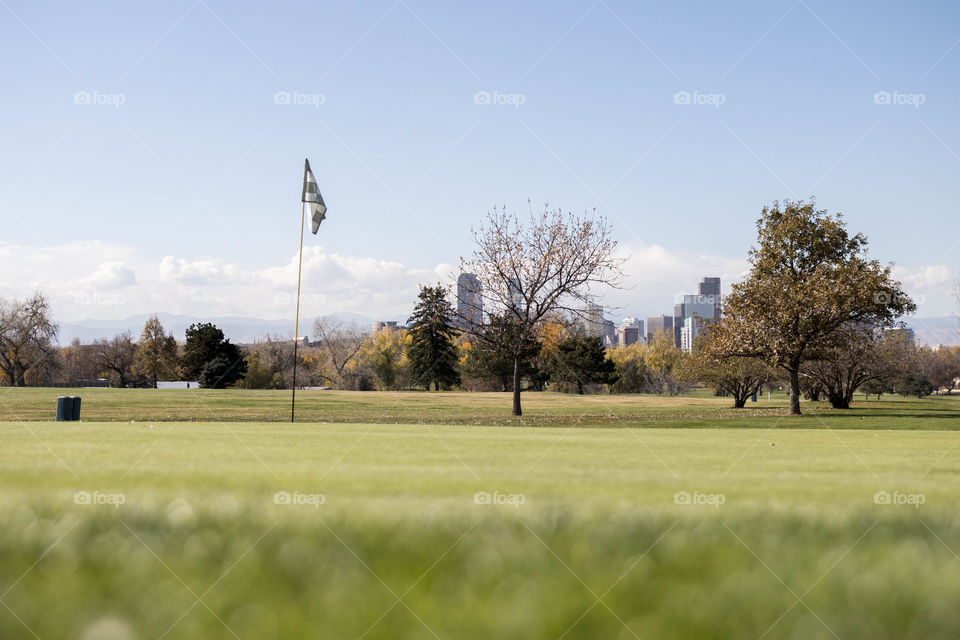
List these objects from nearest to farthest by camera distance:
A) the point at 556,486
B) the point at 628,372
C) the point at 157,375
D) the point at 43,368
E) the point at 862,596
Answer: the point at 862,596
the point at 556,486
the point at 43,368
the point at 157,375
the point at 628,372

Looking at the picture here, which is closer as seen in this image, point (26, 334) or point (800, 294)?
point (800, 294)

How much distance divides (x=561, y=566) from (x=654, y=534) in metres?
0.66

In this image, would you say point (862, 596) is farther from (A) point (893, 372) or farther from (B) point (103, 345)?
(B) point (103, 345)

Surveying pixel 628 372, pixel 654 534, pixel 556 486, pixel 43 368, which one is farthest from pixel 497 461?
pixel 628 372

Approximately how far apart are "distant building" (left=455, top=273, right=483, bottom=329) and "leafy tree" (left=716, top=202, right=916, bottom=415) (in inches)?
499

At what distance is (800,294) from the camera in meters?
34.8

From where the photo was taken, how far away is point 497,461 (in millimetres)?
6859

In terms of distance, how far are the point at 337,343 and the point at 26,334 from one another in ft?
130

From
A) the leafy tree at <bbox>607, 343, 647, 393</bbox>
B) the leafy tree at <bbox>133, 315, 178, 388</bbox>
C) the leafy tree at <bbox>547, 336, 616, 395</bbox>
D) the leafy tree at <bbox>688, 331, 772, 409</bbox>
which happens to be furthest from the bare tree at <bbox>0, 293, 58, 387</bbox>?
the leafy tree at <bbox>607, 343, 647, 393</bbox>

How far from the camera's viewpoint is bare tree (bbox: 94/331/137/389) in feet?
294

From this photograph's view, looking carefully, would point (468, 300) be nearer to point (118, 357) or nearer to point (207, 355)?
point (207, 355)

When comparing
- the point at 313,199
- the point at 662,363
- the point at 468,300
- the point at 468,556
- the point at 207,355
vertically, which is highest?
the point at 313,199

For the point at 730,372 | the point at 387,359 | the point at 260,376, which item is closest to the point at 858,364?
the point at 730,372

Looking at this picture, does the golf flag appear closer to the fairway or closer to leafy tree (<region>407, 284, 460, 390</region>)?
the fairway
